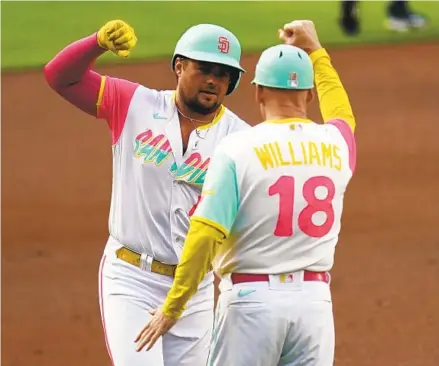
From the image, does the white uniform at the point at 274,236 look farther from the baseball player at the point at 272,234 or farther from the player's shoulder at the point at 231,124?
the player's shoulder at the point at 231,124

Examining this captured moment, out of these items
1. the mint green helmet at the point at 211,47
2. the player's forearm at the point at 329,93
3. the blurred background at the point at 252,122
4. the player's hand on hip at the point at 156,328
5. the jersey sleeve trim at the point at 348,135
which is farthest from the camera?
the blurred background at the point at 252,122

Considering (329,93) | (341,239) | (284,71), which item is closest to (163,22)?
(341,239)

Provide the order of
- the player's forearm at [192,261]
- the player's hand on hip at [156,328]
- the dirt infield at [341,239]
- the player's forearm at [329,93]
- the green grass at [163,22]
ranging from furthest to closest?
the green grass at [163,22] < the dirt infield at [341,239] < the player's forearm at [329,93] < the player's hand on hip at [156,328] < the player's forearm at [192,261]

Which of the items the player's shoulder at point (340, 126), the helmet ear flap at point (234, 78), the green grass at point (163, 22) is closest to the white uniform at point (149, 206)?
the helmet ear flap at point (234, 78)

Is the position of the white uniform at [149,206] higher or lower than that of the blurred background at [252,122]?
higher

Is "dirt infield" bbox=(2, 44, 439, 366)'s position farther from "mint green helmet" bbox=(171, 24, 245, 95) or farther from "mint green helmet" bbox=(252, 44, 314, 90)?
"mint green helmet" bbox=(252, 44, 314, 90)

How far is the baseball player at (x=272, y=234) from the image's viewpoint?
157 inches

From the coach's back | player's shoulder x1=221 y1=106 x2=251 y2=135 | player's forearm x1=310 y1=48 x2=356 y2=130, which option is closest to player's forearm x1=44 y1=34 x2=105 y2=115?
player's shoulder x1=221 y1=106 x2=251 y2=135

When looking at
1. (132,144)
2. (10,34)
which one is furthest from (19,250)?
(10,34)

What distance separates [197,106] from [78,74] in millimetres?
539

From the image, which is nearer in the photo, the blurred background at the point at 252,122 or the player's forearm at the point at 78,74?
the player's forearm at the point at 78,74

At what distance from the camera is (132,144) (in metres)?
4.82

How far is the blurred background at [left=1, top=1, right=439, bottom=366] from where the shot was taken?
7.69 meters

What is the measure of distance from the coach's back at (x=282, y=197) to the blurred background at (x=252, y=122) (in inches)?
121
